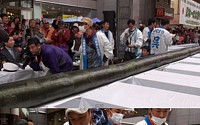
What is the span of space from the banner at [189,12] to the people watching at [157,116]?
8.65 meters

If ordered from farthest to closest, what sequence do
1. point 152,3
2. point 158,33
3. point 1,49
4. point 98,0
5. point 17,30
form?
point 98,0 → point 152,3 → point 17,30 → point 158,33 → point 1,49

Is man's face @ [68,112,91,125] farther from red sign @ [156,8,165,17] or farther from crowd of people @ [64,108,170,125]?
red sign @ [156,8,165,17]

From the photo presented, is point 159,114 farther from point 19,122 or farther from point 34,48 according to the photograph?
point 34,48

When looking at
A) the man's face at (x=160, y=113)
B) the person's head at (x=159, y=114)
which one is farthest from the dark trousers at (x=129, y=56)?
the man's face at (x=160, y=113)

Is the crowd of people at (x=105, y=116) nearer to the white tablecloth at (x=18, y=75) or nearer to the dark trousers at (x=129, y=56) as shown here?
the white tablecloth at (x=18, y=75)

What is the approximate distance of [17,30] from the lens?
811 cm

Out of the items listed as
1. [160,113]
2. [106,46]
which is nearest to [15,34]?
[106,46]

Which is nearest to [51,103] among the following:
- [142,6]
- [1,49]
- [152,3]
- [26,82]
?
[26,82]

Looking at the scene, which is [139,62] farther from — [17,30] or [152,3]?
[152,3]

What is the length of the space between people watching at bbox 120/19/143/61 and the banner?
4.04 m

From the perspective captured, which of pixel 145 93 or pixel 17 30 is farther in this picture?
pixel 17 30

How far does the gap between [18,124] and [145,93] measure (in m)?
1.00

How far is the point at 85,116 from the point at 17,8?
10107 mm

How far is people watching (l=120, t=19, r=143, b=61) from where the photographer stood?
685 cm
